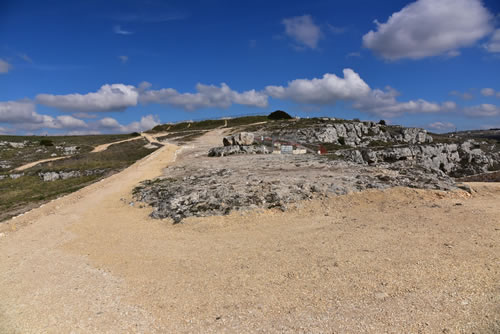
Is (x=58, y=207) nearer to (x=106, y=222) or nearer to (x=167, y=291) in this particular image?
(x=106, y=222)

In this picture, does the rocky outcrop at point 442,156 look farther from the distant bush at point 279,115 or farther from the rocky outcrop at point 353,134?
the distant bush at point 279,115

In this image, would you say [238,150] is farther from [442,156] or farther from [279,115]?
[279,115]

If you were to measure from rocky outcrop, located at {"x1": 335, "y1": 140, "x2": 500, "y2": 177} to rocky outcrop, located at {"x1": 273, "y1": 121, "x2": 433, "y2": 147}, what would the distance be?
12.0 meters

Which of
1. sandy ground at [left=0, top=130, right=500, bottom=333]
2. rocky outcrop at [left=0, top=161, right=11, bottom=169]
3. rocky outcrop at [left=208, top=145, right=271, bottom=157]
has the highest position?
rocky outcrop at [left=208, top=145, right=271, bottom=157]

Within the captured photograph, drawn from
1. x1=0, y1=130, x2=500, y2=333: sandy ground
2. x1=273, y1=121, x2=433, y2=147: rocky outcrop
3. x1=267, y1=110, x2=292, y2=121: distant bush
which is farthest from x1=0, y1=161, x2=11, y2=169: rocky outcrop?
x1=267, y1=110, x2=292, y2=121: distant bush

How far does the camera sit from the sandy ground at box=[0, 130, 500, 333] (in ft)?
23.6

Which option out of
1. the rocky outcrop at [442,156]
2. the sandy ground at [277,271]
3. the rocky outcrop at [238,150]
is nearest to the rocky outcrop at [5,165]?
the rocky outcrop at [238,150]

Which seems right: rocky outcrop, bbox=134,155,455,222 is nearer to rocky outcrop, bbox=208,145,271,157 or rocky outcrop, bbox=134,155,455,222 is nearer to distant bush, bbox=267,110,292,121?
rocky outcrop, bbox=208,145,271,157

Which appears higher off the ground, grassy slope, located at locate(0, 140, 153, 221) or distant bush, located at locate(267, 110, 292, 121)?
distant bush, located at locate(267, 110, 292, 121)

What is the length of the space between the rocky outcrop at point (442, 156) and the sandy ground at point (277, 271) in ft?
84.3

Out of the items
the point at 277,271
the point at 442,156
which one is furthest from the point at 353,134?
the point at 277,271

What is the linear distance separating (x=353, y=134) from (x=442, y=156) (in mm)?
19885

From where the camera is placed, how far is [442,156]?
47750 mm

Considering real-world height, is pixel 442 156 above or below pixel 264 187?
below
